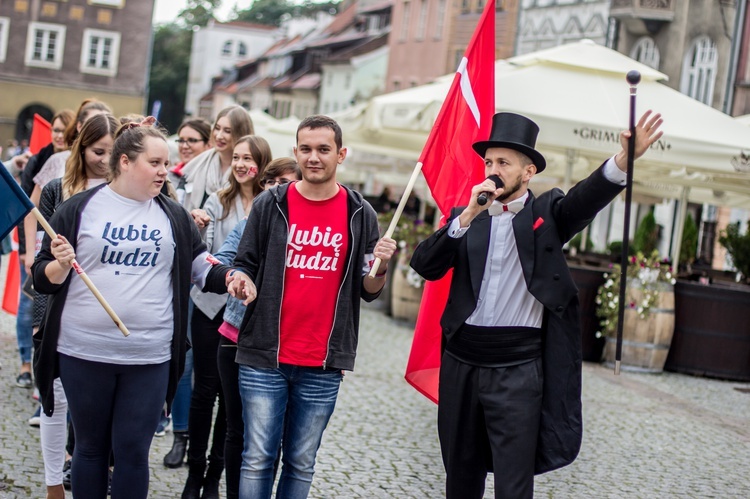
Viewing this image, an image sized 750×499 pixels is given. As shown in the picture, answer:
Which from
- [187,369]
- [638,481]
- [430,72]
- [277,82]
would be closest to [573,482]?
[638,481]

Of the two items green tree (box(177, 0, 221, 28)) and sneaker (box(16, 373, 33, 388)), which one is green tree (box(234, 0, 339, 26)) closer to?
green tree (box(177, 0, 221, 28))

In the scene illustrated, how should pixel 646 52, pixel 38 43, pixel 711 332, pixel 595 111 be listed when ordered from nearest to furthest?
pixel 595 111 < pixel 711 332 < pixel 646 52 < pixel 38 43

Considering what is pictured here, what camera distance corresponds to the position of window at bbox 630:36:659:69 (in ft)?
103

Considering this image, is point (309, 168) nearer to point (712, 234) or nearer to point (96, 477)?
point (96, 477)

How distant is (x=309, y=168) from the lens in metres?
4.91

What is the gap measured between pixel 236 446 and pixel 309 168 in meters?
1.43

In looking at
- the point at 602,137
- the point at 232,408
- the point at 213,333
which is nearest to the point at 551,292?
the point at 232,408

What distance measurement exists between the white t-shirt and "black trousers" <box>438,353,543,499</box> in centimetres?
123

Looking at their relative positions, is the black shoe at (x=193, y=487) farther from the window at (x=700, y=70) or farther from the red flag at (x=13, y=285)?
the window at (x=700, y=70)

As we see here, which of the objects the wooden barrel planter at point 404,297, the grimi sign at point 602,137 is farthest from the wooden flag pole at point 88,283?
the wooden barrel planter at point 404,297

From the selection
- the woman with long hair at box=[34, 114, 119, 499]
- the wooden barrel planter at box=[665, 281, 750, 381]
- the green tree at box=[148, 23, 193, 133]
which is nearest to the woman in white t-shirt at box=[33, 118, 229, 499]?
the woman with long hair at box=[34, 114, 119, 499]

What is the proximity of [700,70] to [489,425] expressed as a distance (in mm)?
26105

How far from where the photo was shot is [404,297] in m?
15.9

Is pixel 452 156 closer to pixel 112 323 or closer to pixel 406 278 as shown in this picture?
pixel 112 323
